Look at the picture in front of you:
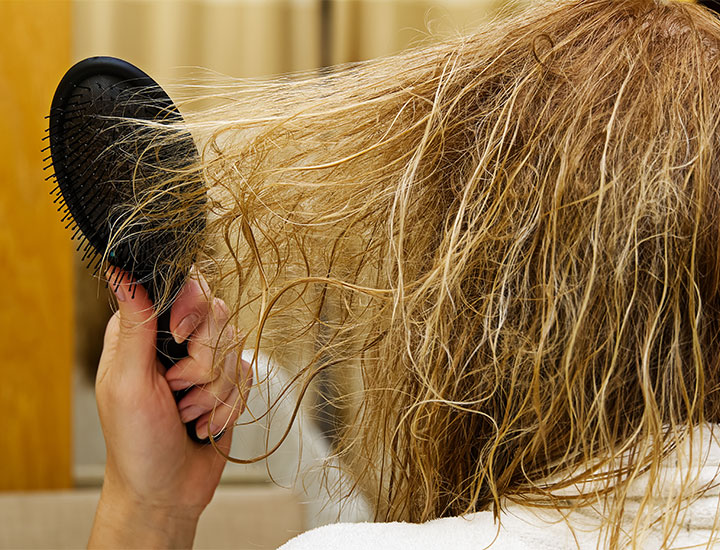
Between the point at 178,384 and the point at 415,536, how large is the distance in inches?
9.7

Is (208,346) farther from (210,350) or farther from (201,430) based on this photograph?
(201,430)

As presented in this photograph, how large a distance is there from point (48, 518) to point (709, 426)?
1492mm

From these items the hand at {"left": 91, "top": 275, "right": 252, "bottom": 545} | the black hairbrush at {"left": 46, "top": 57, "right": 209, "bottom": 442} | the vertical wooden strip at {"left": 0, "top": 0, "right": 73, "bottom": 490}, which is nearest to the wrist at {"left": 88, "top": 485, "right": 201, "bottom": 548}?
the hand at {"left": 91, "top": 275, "right": 252, "bottom": 545}

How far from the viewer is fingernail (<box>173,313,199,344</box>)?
477 millimetres

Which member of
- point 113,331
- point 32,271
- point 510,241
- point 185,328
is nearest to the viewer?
point 510,241

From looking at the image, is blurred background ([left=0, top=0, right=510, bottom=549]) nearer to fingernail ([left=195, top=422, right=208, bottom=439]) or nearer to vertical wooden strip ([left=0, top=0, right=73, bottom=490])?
vertical wooden strip ([left=0, top=0, right=73, bottom=490])

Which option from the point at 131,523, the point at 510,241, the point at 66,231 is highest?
the point at 66,231

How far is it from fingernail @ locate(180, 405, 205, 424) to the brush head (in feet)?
0.43

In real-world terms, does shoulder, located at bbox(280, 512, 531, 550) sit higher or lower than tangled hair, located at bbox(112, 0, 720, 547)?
lower

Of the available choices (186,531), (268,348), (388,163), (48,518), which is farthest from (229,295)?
(48,518)

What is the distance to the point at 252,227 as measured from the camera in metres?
0.43

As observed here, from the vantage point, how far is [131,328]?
0.52 m

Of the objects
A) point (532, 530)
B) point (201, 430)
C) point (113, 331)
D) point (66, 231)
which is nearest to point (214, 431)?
point (201, 430)

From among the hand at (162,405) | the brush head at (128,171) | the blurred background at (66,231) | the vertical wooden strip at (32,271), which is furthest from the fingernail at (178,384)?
the vertical wooden strip at (32,271)
